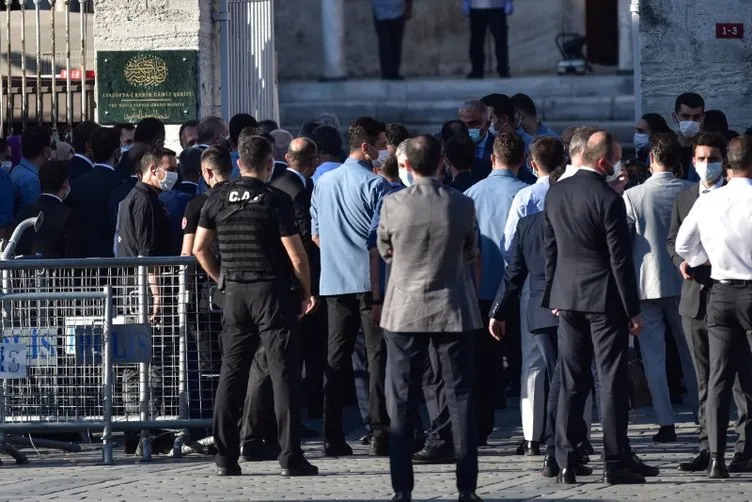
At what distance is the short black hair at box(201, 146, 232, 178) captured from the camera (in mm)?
11148

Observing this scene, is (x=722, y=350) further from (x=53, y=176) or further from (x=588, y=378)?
(x=53, y=176)

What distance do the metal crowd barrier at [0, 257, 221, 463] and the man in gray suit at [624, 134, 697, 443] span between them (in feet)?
8.51

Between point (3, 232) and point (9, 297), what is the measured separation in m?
3.26

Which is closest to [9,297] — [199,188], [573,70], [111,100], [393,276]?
[199,188]

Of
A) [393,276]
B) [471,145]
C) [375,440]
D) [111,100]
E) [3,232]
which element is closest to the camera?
[393,276]

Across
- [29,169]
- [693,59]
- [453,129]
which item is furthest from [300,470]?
[693,59]

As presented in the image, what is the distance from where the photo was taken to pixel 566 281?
9648 millimetres

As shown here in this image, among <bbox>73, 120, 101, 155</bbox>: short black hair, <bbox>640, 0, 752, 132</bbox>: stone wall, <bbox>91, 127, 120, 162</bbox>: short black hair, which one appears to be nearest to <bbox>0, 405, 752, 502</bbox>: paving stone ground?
<bbox>91, 127, 120, 162</bbox>: short black hair

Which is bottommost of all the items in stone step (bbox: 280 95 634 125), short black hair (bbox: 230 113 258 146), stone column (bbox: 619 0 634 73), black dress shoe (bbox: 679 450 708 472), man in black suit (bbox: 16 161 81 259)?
black dress shoe (bbox: 679 450 708 472)

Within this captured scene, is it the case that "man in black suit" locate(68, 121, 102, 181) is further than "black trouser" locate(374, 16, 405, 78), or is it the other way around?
"black trouser" locate(374, 16, 405, 78)

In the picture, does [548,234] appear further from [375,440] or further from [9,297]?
[9,297]

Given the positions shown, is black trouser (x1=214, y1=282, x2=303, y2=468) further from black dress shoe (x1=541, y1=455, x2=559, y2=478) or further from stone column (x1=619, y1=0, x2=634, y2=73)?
stone column (x1=619, y1=0, x2=634, y2=73)

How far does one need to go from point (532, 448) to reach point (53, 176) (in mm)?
3818

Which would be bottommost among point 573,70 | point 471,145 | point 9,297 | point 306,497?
point 306,497
